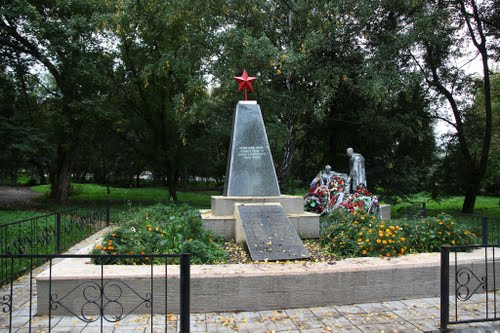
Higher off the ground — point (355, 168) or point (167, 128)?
point (167, 128)

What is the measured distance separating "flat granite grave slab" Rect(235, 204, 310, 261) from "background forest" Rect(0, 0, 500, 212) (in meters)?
6.24

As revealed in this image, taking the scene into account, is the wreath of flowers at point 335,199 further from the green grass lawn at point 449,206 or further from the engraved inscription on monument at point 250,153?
the green grass lawn at point 449,206

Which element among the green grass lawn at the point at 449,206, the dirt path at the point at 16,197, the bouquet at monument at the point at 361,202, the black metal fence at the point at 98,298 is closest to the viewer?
the black metal fence at the point at 98,298

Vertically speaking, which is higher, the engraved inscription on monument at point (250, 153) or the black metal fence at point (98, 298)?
the engraved inscription on monument at point (250, 153)

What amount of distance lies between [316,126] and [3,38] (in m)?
13.9

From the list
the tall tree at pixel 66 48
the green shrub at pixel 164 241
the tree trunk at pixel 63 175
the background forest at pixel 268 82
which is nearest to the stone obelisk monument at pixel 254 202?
the green shrub at pixel 164 241

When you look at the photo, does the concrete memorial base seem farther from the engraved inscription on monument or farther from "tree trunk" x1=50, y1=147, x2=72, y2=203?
"tree trunk" x1=50, y1=147, x2=72, y2=203

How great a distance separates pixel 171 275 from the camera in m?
4.63

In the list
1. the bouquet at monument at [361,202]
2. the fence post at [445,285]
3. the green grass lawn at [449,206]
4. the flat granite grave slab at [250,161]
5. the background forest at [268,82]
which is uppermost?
the background forest at [268,82]

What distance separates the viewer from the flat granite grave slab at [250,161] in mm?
8242

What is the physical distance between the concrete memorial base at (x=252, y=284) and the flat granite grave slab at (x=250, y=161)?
313 cm

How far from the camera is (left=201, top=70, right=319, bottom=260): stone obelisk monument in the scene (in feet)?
21.8

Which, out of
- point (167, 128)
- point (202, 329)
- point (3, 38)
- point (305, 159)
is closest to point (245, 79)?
point (202, 329)

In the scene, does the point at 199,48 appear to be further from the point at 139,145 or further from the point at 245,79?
the point at 139,145
